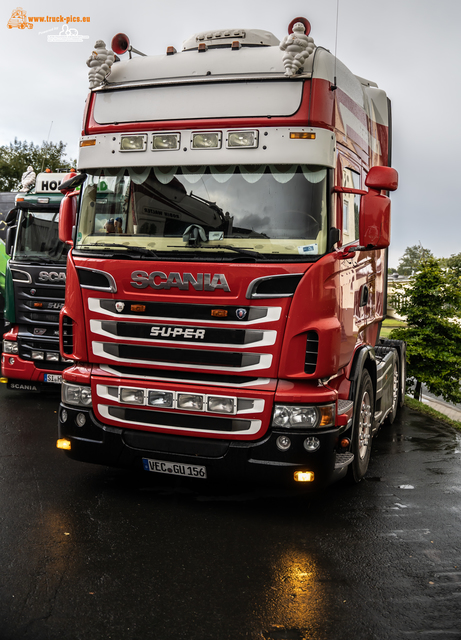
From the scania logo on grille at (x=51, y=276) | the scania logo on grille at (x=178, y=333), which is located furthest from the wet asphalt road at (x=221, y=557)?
the scania logo on grille at (x=51, y=276)

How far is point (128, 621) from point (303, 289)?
7.86ft

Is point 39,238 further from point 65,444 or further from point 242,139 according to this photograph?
point 242,139

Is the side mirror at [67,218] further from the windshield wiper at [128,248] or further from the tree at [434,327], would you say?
the tree at [434,327]

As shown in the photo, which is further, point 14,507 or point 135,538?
point 14,507

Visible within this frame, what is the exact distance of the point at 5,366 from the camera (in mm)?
9141

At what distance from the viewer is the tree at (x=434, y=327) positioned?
12.1 meters

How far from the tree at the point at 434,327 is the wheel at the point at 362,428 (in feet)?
21.2

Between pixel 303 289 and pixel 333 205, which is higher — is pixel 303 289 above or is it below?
below

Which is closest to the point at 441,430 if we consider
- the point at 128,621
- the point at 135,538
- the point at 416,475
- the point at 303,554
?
the point at 416,475

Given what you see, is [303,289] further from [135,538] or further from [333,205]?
[135,538]

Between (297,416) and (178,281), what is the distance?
135 centimetres

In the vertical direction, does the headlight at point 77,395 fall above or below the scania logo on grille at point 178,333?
below

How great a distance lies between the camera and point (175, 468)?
4.75 metres

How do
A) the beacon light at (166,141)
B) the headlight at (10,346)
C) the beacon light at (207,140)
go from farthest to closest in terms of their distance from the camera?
the headlight at (10,346) → the beacon light at (166,141) → the beacon light at (207,140)
